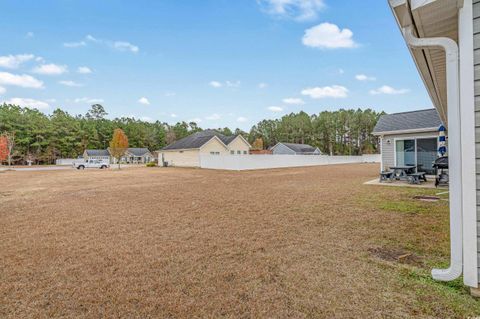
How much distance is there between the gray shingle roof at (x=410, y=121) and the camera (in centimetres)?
1228

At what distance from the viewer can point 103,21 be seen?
14.9m

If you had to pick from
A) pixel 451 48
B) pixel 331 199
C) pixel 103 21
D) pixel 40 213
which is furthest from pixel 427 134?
pixel 103 21

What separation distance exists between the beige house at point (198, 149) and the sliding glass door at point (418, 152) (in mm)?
17684

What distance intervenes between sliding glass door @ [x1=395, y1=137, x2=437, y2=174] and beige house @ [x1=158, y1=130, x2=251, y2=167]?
1768cm

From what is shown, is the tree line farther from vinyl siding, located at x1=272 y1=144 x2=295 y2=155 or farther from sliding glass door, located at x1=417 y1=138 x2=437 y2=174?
sliding glass door, located at x1=417 y1=138 x2=437 y2=174

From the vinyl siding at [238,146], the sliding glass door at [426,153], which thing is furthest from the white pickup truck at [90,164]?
the sliding glass door at [426,153]

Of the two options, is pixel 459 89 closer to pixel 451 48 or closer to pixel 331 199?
pixel 451 48

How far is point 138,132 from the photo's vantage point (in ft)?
195

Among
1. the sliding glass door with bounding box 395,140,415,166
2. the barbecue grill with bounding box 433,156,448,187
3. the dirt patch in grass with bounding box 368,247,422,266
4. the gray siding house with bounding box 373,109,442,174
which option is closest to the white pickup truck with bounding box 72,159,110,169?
the gray siding house with bounding box 373,109,442,174

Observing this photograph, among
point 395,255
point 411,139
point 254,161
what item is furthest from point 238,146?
point 395,255

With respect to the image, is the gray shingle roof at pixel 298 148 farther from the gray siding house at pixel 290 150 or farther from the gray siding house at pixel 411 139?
the gray siding house at pixel 411 139

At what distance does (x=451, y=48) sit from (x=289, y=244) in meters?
3.10

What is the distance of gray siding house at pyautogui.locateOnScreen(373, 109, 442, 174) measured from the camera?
39.9 ft

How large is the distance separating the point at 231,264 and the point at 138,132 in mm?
61587
